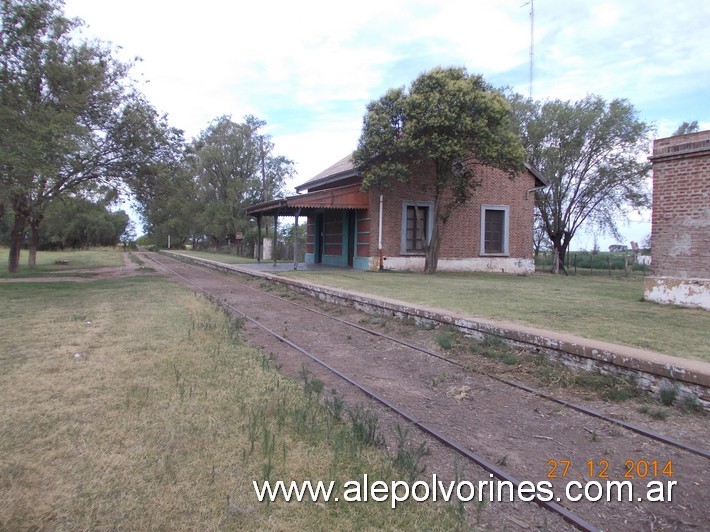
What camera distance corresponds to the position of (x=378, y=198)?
20406 millimetres

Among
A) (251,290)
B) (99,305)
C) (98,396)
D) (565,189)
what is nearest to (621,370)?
(98,396)

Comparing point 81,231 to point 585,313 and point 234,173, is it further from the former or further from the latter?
point 585,313

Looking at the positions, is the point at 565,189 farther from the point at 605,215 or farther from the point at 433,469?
the point at 433,469

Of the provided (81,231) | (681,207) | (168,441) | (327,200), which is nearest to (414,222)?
(327,200)

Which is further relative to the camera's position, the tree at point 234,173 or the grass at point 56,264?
the tree at point 234,173

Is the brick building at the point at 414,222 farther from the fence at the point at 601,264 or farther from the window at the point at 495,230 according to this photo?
the fence at the point at 601,264

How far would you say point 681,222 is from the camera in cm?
966

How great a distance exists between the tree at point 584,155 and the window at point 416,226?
8.94 metres

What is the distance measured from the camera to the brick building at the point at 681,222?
9281 millimetres

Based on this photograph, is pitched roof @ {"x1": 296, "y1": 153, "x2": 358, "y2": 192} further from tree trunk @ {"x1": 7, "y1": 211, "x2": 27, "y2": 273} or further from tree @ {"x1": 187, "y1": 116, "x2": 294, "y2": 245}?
tree @ {"x1": 187, "y1": 116, "x2": 294, "y2": 245}

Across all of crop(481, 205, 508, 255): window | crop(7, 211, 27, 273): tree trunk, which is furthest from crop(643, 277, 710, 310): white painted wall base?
crop(7, 211, 27, 273): tree trunk

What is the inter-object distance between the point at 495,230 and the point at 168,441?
850 inches

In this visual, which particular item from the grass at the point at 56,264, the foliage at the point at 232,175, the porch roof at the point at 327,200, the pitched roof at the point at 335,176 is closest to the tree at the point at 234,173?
the foliage at the point at 232,175

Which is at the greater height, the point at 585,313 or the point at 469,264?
the point at 469,264
